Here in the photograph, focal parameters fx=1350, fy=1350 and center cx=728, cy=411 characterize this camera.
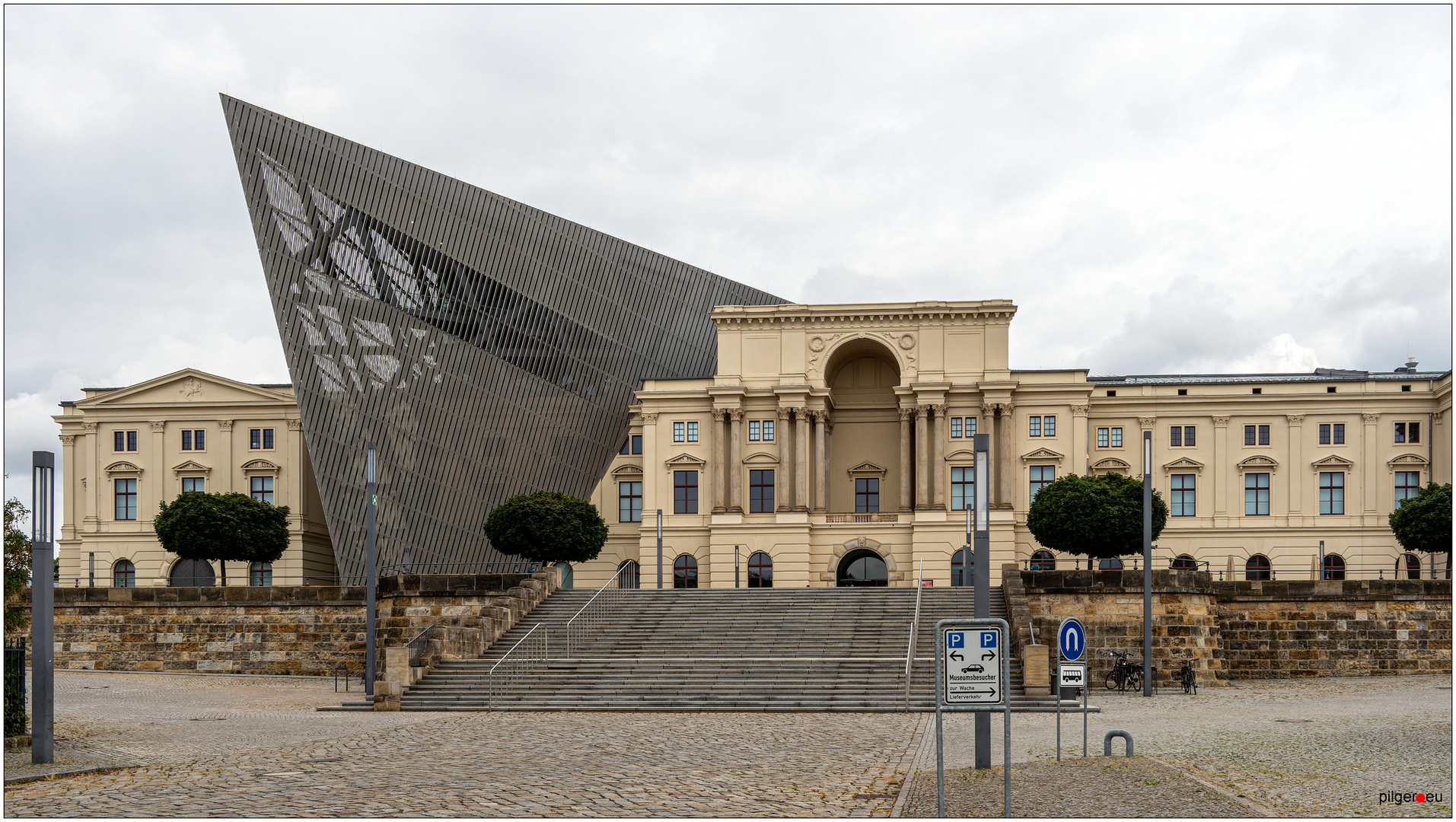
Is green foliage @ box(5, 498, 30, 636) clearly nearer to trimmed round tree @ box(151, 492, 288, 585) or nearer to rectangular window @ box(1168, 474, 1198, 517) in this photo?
trimmed round tree @ box(151, 492, 288, 585)

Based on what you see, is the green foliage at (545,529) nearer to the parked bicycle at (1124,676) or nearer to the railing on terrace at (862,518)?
the railing on terrace at (862,518)

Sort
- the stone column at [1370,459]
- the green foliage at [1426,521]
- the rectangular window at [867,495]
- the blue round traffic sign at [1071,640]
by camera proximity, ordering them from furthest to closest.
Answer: the rectangular window at [867,495]
the stone column at [1370,459]
the green foliage at [1426,521]
the blue round traffic sign at [1071,640]

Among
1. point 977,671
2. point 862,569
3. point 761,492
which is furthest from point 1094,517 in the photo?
point 977,671

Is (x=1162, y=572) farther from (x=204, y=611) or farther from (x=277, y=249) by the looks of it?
(x=277, y=249)

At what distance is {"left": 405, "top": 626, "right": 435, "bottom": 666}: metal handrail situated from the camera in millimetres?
29797

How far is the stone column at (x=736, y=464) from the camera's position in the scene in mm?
55562

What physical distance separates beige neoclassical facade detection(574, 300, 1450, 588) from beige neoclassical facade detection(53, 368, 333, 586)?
14.8 metres

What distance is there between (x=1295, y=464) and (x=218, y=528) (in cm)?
4392

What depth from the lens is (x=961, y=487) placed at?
182ft

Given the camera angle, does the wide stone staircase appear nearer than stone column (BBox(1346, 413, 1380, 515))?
Yes

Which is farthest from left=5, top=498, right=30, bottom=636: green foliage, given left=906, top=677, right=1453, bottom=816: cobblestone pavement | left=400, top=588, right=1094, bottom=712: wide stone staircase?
left=906, top=677, right=1453, bottom=816: cobblestone pavement

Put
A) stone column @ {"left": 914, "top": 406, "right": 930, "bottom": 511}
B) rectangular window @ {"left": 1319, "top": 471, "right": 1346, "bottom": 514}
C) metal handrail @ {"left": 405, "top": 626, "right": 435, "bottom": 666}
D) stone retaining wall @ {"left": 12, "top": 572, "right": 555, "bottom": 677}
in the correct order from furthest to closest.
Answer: rectangular window @ {"left": 1319, "top": 471, "right": 1346, "bottom": 514}
stone column @ {"left": 914, "top": 406, "right": 930, "bottom": 511}
stone retaining wall @ {"left": 12, "top": 572, "right": 555, "bottom": 677}
metal handrail @ {"left": 405, "top": 626, "right": 435, "bottom": 666}

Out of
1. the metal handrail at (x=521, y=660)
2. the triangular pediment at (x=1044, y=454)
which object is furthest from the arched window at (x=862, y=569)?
the metal handrail at (x=521, y=660)

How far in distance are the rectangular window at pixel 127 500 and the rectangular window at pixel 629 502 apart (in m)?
22.2
